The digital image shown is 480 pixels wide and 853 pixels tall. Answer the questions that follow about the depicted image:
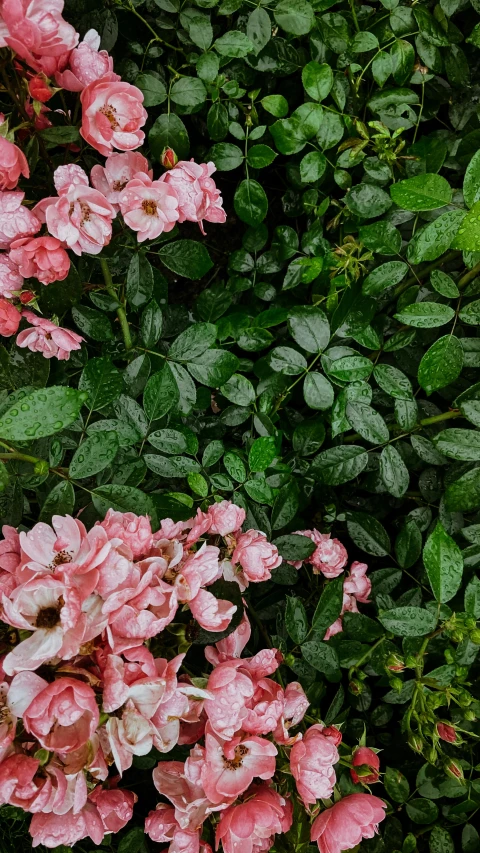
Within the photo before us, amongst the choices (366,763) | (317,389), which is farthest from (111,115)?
(366,763)

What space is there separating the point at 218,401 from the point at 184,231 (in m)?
0.48

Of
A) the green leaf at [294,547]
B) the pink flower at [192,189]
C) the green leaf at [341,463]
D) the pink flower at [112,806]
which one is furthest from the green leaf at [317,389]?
the pink flower at [112,806]

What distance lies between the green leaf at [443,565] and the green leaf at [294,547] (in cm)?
23

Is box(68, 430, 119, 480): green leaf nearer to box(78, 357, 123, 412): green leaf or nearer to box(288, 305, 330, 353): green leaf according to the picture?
box(78, 357, 123, 412): green leaf

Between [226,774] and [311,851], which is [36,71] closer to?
[226,774]

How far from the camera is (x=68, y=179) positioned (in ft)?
2.81

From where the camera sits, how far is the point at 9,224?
2.74ft

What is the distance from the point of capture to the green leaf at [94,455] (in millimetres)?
852

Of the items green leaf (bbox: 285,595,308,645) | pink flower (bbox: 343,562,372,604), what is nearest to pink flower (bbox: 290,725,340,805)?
green leaf (bbox: 285,595,308,645)

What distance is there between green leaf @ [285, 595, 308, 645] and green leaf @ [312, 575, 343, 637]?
1.0 inches

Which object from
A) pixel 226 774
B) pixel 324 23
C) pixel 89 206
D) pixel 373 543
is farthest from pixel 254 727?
pixel 324 23

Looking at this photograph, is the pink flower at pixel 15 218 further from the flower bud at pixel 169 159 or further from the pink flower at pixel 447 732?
the pink flower at pixel 447 732

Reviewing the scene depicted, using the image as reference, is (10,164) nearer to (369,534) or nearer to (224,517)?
(224,517)

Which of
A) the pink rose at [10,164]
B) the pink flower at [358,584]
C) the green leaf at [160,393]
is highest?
the pink rose at [10,164]
